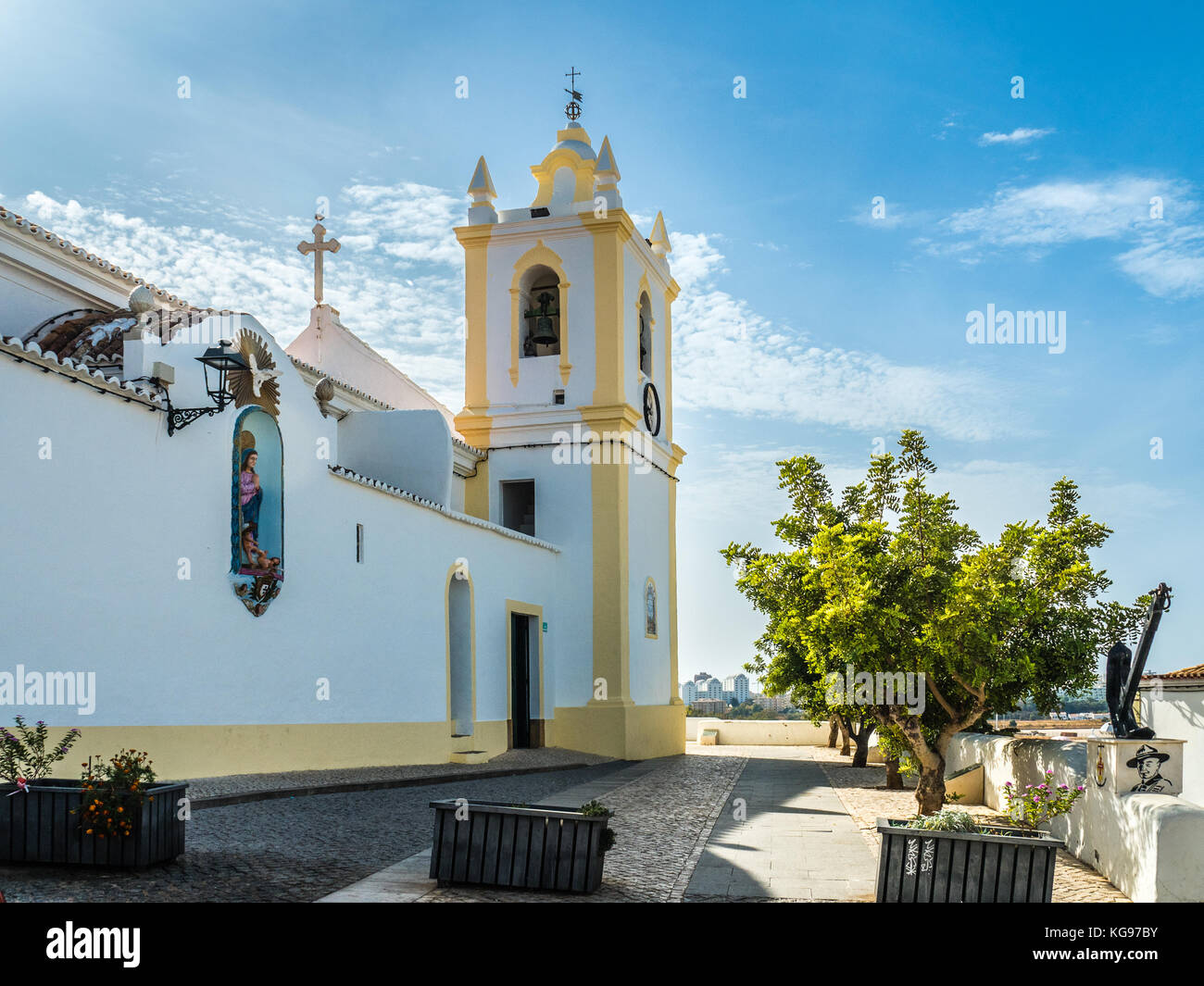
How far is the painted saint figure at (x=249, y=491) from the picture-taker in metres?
13.8

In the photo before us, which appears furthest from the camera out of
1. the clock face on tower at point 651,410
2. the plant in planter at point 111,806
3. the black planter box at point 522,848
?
the clock face on tower at point 651,410

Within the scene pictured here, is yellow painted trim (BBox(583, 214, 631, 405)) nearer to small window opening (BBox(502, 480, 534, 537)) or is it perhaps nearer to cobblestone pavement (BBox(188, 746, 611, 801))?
small window opening (BBox(502, 480, 534, 537))

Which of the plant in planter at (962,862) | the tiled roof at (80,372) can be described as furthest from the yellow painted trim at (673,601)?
the plant in planter at (962,862)

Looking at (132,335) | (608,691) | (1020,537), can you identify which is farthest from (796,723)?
(132,335)

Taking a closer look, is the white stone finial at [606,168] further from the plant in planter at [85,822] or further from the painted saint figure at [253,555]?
the plant in planter at [85,822]

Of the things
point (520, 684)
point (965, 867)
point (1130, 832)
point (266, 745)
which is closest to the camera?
point (965, 867)

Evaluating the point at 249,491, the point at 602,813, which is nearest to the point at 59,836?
the point at 602,813

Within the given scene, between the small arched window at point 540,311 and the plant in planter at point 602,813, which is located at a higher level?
the small arched window at point 540,311

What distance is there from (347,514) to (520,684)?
790cm

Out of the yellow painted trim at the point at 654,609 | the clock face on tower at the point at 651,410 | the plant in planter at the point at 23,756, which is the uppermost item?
the clock face on tower at the point at 651,410

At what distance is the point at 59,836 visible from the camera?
7973 millimetres

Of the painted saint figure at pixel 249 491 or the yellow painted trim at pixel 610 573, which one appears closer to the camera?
the painted saint figure at pixel 249 491

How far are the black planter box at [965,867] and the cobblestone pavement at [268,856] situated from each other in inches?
147

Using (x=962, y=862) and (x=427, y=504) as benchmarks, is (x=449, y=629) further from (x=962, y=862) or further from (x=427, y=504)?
(x=962, y=862)
